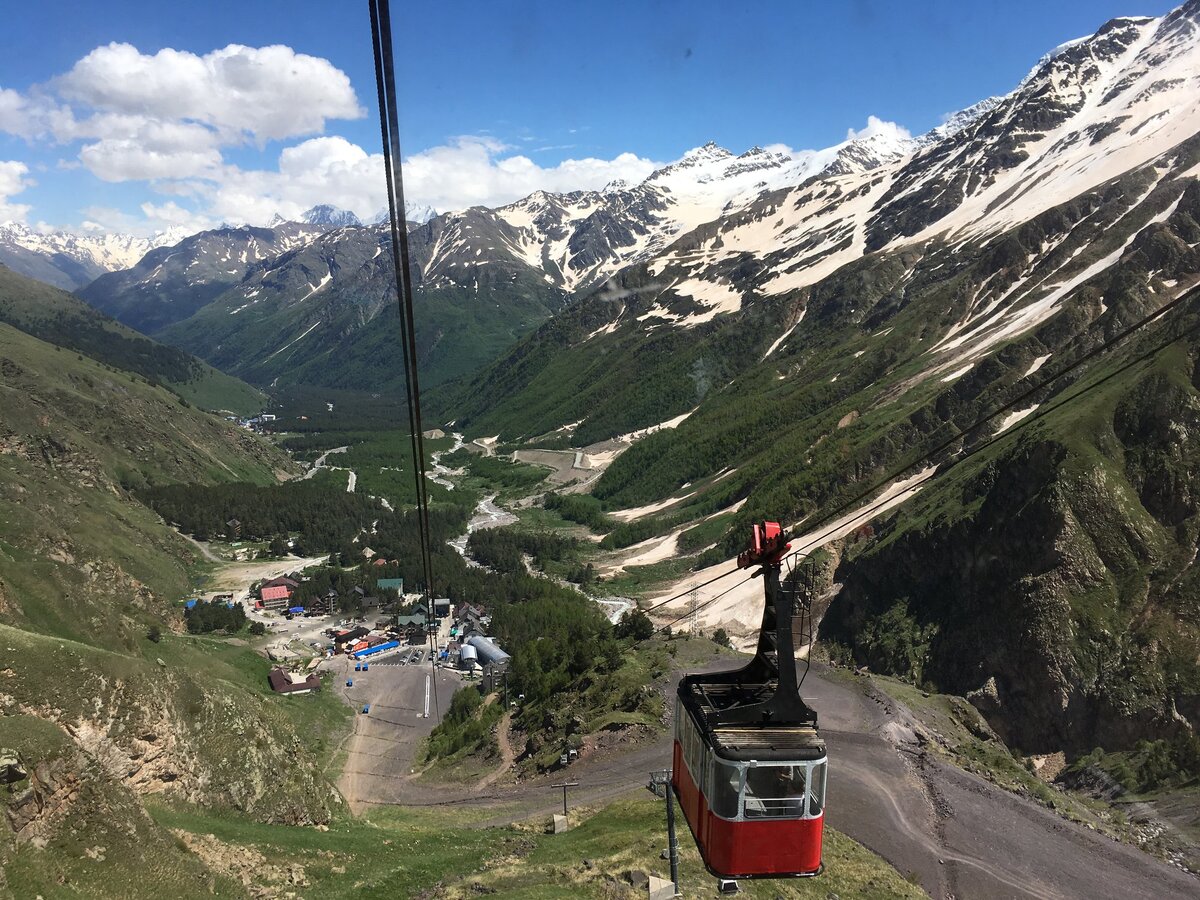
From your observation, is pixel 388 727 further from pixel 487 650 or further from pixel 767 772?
pixel 767 772

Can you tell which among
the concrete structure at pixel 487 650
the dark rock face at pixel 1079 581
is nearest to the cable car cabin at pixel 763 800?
the dark rock face at pixel 1079 581

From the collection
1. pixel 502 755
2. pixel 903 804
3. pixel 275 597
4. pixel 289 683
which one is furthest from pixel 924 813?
pixel 275 597

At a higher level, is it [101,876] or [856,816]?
[101,876]

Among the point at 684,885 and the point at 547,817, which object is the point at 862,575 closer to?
the point at 547,817

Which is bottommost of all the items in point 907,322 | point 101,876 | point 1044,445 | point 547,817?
→ point 547,817

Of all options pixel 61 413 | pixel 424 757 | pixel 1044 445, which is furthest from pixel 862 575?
pixel 61 413

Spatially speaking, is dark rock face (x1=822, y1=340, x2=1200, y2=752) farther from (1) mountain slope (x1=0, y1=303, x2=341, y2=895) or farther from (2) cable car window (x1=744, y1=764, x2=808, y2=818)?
(1) mountain slope (x1=0, y1=303, x2=341, y2=895)

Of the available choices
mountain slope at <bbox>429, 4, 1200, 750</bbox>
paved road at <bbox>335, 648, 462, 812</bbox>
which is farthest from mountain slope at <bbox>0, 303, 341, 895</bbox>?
mountain slope at <bbox>429, 4, 1200, 750</bbox>
